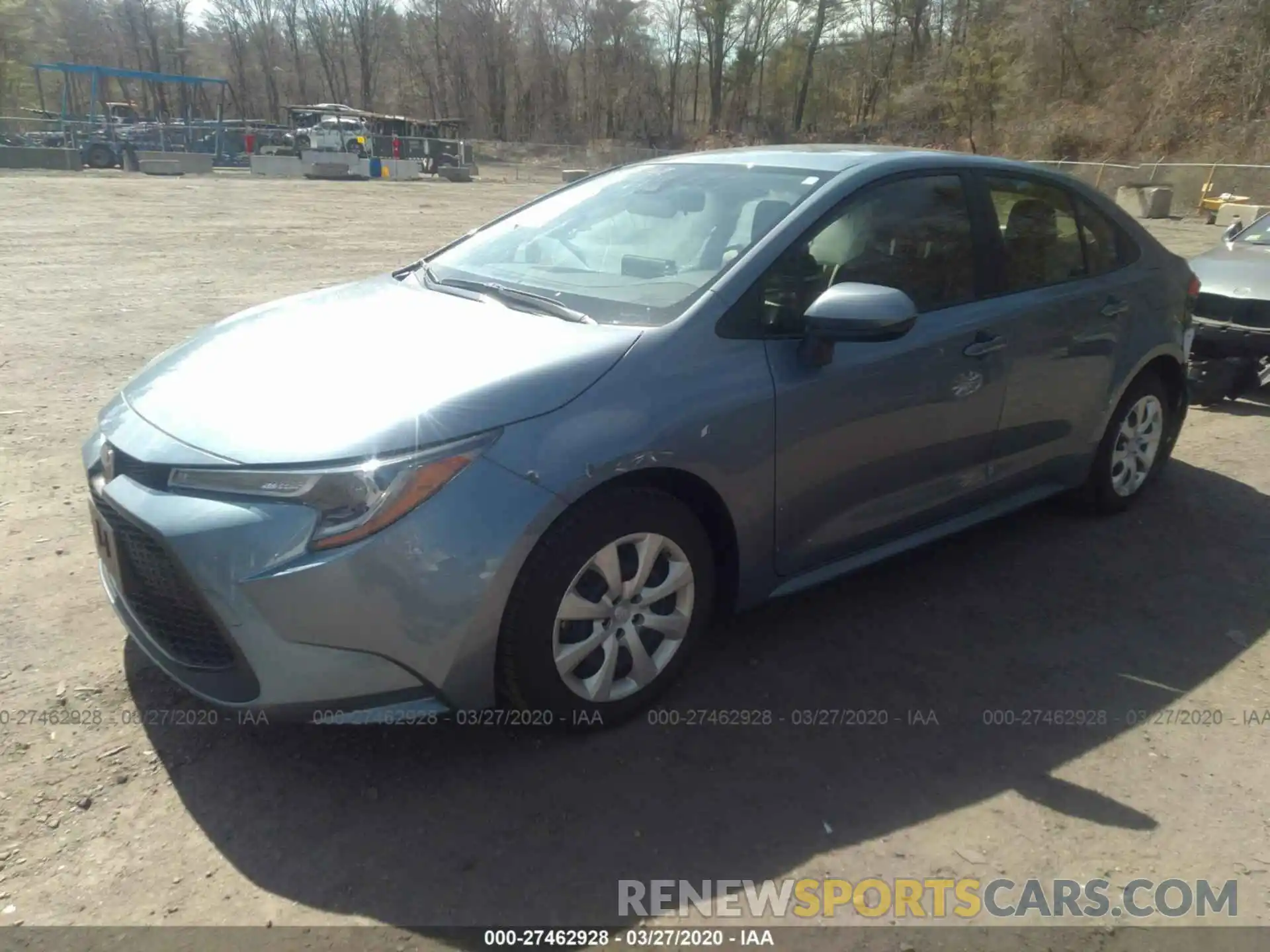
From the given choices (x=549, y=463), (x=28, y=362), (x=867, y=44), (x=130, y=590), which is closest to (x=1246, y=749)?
(x=549, y=463)

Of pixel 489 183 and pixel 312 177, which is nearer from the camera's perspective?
pixel 312 177

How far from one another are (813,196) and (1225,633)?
7.66 feet

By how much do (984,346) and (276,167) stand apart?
40.0 metres

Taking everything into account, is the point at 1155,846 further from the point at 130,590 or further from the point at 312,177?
the point at 312,177

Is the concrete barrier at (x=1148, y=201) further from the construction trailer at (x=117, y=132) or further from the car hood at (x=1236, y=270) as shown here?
the construction trailer at (x=117, y=132)

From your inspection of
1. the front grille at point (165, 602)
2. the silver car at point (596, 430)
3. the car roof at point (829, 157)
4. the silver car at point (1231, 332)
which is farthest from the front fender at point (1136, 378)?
the front grille at point (165, 602)

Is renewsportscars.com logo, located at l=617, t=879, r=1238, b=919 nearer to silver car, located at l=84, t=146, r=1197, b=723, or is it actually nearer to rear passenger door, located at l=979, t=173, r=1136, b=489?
silver car, located at l=84, t=146, r=1197, b=723

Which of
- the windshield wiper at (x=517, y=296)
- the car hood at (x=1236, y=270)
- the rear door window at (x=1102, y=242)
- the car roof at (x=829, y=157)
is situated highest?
the car roof at (x=829, y=157)

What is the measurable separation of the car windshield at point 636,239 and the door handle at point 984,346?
845 millimetres

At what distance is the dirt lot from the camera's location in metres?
2.41

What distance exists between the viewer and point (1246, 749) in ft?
10.2

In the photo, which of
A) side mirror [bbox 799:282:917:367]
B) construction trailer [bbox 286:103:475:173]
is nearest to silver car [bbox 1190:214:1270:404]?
side mirror [bbox 799:282:917:367]

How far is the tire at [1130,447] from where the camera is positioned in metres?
4.68

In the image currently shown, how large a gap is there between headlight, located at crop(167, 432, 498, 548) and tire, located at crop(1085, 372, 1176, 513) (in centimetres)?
345
